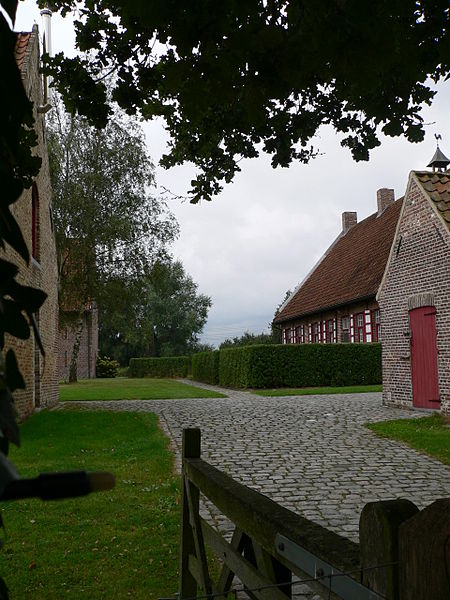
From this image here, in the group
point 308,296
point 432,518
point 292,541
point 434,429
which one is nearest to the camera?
point 432,518

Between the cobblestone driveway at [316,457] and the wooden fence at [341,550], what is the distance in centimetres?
300

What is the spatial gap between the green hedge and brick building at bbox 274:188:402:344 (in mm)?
8141

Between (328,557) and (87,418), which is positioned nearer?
(328,557)

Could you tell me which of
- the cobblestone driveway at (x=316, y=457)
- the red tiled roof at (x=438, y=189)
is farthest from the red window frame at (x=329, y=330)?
the red tiled roof at (x=438, y=189)

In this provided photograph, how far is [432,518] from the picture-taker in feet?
3.75

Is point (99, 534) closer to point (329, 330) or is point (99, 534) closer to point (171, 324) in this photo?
point (329, 330)

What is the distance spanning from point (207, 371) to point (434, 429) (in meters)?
23.0

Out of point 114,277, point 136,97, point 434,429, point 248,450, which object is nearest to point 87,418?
point 248,450

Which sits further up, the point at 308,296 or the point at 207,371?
the point at 308,296

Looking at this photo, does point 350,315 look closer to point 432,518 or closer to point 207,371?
point 207,371

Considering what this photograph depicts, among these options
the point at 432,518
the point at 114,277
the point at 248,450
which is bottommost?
the point at 248,450

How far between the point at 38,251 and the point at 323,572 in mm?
15294

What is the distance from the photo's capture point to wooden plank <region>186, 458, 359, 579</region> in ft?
5.16

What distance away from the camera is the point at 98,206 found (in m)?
27.8
